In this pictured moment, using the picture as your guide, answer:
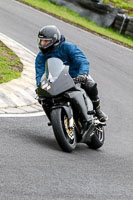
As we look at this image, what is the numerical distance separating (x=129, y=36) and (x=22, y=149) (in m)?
19.0

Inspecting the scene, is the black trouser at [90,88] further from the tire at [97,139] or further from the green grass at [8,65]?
the green grass at [8,65]

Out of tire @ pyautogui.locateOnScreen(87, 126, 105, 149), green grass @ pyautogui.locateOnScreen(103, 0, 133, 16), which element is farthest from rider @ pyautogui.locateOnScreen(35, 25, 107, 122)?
green grass @ pyautogui.locateOnScreen(103, 0, 133, 16)

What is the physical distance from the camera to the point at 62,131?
6.97m

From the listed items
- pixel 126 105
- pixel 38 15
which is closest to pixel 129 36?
pixel 38 15

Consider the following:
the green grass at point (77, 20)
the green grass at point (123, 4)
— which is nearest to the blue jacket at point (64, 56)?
the green grass at point (77, 20)

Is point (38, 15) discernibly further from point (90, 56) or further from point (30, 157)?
point (30, 157)

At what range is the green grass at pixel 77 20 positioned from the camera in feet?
77.1

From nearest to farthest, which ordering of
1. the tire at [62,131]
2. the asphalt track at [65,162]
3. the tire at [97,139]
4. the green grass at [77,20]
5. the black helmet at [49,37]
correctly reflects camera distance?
the asphalt track at [65,162], the tire at [62,131], the black helmet at [49,37], the tire at [97,139], the green grass at [77,20]

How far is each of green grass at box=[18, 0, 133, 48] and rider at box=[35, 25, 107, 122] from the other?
48.1 ft

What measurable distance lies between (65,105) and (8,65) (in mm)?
6073

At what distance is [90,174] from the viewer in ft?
21.4

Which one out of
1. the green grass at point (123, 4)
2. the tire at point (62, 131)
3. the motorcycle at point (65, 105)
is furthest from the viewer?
the green grass at point (123, 4)

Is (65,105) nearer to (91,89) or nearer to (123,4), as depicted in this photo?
(91,89)

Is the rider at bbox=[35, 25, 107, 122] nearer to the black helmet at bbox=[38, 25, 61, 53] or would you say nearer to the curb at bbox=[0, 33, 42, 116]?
the black helmet at bbox=[38, 25, 61, 53]
